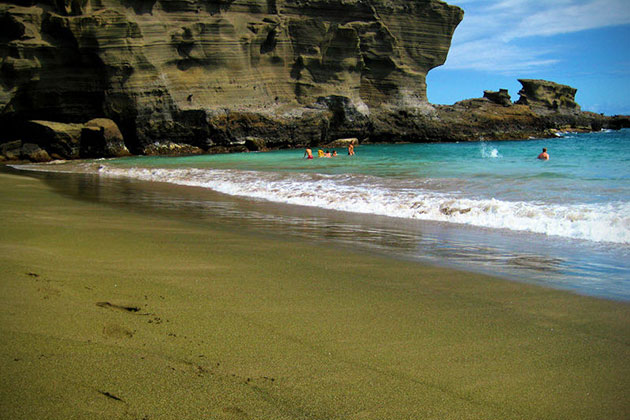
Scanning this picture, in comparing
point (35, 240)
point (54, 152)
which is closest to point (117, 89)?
point (54, 152)

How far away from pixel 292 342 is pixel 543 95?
193ft

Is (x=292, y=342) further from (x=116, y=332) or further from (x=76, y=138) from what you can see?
(x=76, y=138)

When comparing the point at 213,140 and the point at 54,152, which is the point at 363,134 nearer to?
the point at 213,140

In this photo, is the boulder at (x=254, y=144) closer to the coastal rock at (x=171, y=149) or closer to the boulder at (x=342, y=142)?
the coastal rock at (x=171, y=149)

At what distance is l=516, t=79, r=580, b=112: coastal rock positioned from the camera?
53125 mm

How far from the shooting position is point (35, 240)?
440 centimetres

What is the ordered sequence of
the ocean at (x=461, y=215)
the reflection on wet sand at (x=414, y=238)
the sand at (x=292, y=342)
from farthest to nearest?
1. the ocean at (x=461, y=215)
2. the reflection on wet sand at (x=414, y=238)
3. the sand at (x=292, y=342)

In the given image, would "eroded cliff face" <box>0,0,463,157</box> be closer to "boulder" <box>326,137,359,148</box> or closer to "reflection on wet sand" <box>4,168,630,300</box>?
"boulder" <box>326,137,359,148</box>

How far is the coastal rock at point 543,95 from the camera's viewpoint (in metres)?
53.1

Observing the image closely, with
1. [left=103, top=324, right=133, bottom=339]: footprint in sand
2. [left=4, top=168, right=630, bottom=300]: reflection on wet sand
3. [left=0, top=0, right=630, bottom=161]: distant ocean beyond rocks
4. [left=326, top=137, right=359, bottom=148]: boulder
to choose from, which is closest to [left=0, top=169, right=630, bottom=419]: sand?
[left=103, top=324, right=133, bottom=339]: footprint in sand

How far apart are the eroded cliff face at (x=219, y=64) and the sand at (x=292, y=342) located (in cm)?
2899

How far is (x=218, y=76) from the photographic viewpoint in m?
33.2

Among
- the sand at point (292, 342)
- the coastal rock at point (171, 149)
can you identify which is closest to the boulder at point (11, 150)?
the coastal rock at point (171, 149)

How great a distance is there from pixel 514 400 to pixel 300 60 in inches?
1453
